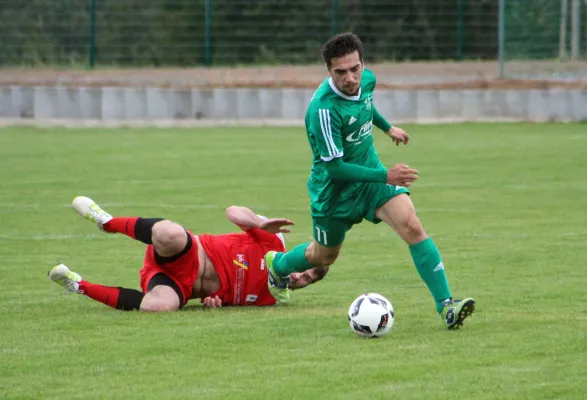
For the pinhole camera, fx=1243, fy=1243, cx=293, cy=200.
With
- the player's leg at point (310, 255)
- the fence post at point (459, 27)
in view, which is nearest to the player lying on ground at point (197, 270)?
the player's leg at point (310, 255)

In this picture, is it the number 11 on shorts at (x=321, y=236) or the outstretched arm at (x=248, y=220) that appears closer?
the number 11 on shorts at (x=321, y=236)

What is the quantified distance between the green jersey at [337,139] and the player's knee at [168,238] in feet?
3.66

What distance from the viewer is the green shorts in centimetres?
891

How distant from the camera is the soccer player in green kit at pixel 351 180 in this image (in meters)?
8.59

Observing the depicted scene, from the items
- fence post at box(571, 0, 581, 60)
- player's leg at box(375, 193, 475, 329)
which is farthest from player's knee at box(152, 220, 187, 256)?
fence post at box(571, 0, 581, 60)

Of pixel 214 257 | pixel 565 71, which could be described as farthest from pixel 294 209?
pixel 565 71

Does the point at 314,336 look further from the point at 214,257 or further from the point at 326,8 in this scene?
the point at 326,8

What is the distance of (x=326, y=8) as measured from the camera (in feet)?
110

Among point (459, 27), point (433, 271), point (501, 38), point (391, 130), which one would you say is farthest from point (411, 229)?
point (459, 27)

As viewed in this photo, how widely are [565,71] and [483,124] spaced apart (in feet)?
10.1

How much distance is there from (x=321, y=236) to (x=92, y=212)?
2.26 meters

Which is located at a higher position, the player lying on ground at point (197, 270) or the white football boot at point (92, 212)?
the white football boot at point (92, 212)

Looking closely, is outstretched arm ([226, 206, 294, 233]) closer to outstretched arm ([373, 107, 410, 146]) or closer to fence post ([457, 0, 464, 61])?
outstretched arm ([373, 107, 410, 146])

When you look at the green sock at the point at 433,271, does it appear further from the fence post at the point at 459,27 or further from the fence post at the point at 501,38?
the fence post at the point at 459,27
